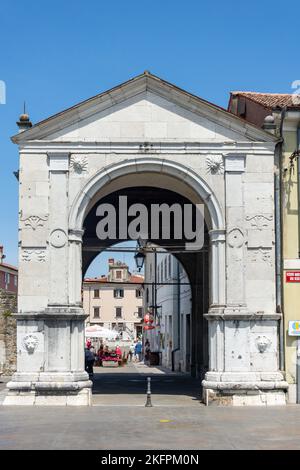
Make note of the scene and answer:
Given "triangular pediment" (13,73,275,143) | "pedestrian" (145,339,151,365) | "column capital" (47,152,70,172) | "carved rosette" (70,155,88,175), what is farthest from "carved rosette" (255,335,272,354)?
"pedestrian" (145,339,151,365)

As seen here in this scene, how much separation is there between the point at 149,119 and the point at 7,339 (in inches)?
583

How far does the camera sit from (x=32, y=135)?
20109 millimetres

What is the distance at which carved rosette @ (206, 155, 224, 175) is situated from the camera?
20.3 meters

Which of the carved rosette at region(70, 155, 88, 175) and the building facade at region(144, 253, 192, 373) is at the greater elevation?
the carved rosette at region(70, 155, 88, 175)

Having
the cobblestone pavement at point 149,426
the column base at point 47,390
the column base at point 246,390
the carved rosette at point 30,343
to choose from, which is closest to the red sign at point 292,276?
the column base at point 246,390

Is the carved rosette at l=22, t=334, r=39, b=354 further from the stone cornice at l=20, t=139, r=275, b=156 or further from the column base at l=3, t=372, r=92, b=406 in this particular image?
the stone cornice at l=20, t=139, r=275, b=156

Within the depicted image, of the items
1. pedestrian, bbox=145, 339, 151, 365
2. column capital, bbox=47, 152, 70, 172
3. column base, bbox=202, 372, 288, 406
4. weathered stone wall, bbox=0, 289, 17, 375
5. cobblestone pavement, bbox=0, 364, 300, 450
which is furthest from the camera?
pedestrian, bbox=145, 339, 151, 365

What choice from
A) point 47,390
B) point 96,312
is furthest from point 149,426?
point 96,312

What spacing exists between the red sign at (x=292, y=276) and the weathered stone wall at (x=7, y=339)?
48.4ft

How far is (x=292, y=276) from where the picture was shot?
20.4m

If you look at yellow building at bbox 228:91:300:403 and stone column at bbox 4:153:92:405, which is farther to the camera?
yellow building at bbox 228:91:300:403

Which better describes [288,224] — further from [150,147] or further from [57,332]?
[57,332]

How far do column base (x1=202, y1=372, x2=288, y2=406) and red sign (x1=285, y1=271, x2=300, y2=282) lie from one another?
2392 millimetres
